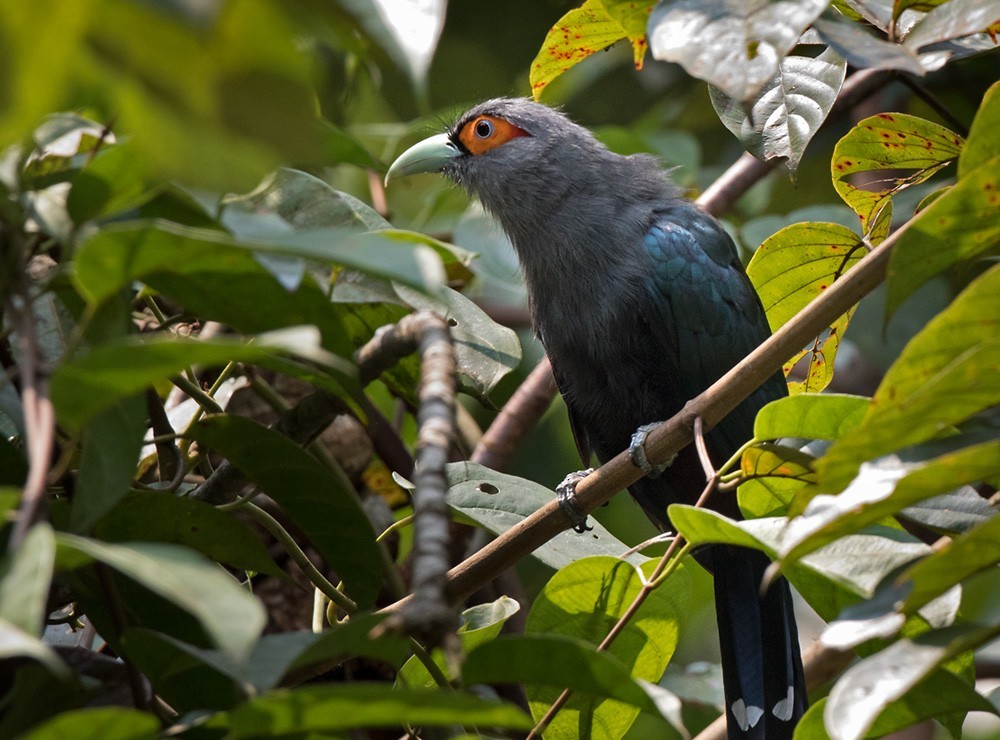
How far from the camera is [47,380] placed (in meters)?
1.20

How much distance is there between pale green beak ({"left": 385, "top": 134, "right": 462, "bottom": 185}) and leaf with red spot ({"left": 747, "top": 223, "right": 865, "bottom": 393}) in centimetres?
171

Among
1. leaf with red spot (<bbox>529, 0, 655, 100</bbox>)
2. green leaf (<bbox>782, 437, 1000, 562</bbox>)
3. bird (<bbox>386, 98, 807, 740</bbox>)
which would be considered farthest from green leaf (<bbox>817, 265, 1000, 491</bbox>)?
bird (<bbox>386, 98, 807, 740</bbox>)

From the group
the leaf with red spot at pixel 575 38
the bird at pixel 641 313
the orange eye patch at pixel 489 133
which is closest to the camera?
the leaf with red spot at pixel 575 38

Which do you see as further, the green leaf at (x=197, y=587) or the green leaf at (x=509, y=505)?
the green leaf at (x=509, y=505)

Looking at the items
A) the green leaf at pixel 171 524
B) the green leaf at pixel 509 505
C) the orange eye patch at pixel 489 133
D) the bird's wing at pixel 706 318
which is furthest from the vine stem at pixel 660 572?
the orange eye patch at pixel 489 133

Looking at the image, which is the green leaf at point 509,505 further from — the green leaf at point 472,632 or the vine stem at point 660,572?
the vine stem at point 660,572

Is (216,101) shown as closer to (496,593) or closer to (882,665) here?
(882,665)

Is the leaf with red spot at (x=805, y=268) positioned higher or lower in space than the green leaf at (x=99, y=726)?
lower

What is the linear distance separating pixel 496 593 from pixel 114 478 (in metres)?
2.10

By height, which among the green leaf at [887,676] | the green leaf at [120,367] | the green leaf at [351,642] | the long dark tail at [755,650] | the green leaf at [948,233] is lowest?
the long dark tail at [755,650]

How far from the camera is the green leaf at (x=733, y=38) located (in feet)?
4.98

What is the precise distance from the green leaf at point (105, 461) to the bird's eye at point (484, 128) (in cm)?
292

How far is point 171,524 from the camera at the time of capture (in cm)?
173

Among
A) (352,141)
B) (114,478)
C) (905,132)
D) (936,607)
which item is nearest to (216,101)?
(114,478)
